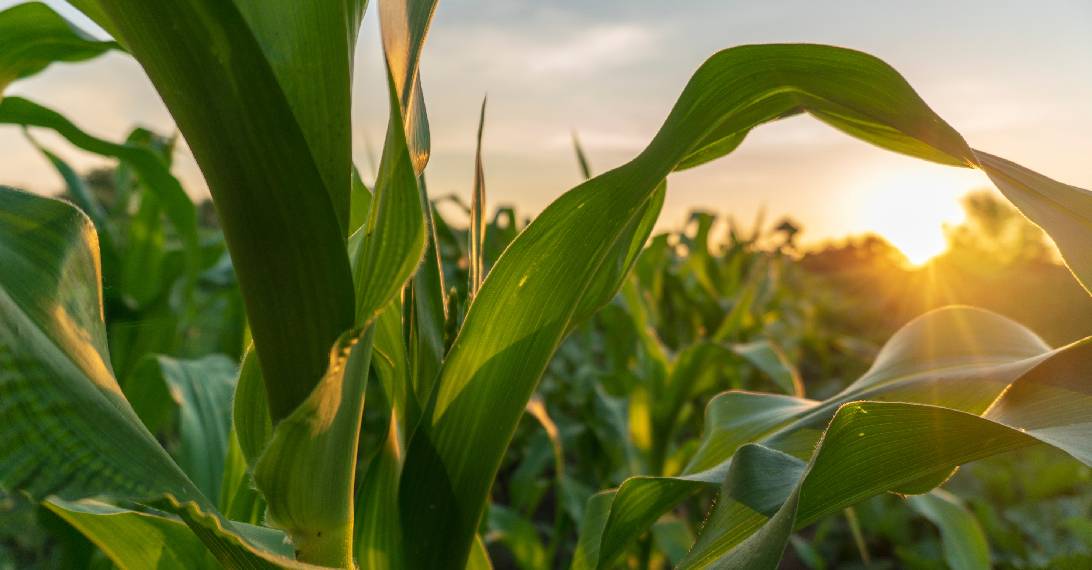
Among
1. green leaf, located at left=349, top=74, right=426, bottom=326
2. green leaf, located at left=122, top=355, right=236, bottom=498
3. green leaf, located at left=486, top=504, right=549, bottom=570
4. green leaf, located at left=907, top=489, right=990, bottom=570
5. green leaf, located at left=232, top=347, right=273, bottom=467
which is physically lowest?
green leaf, located at left=486, top=504, right=549, bottom=570

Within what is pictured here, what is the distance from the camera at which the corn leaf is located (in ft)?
1.39

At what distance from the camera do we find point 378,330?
50cm

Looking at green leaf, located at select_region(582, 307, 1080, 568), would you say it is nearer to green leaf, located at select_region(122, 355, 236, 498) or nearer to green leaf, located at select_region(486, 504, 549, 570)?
green leaf, located at select_region(122, 355, 236, 498)

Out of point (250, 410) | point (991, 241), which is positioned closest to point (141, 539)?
point (250, 410)

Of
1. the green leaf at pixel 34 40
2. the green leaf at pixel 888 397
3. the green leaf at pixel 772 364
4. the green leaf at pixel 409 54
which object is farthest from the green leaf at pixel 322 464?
the green leaf at pixel 772 364

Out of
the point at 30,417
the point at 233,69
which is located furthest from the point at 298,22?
the point at 30,417

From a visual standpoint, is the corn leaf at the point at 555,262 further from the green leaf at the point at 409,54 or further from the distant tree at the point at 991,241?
the distant tree at the point at 991,241

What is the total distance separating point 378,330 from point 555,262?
0.42 feet

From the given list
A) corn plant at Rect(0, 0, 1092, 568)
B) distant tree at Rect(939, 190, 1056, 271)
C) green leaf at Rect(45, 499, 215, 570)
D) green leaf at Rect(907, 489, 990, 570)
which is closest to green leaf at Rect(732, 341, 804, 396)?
green leaf at Rect(907, 489, 990, 570)

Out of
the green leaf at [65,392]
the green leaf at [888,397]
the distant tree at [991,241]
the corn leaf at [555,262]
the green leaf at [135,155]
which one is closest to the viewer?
the green leaf at [65,392]

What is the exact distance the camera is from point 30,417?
12.4 inches

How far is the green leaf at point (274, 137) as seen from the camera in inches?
12.8

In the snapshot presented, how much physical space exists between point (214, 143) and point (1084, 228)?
394 millimetres

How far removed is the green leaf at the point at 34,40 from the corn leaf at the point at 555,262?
1.25ft
